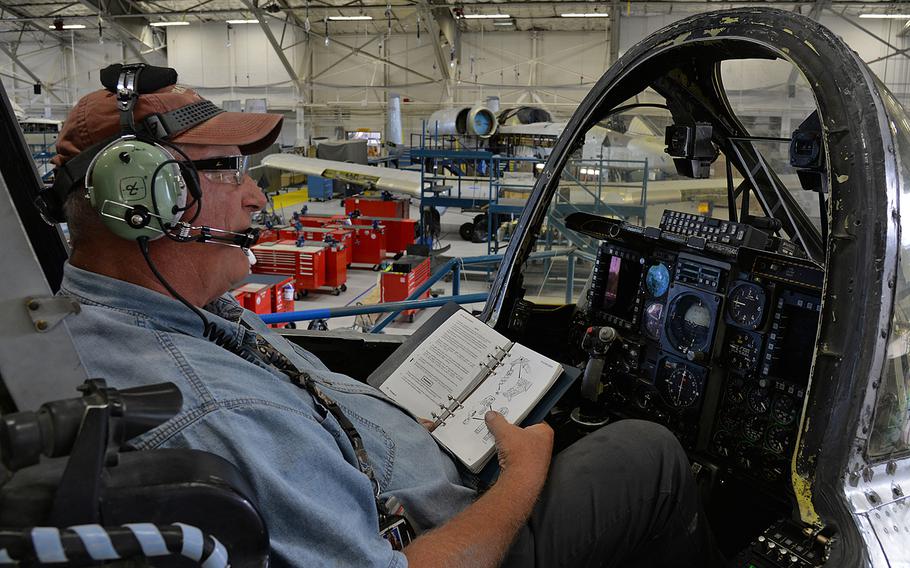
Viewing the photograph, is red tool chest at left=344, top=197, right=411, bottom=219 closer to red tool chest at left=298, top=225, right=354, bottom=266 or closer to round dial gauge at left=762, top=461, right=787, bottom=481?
red tool chest at left=298, top=225, right=354, bottom=266

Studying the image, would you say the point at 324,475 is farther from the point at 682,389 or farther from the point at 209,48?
the point at 209,48

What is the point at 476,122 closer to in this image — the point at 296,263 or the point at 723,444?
the point at 296,263

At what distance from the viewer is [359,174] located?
1066cm

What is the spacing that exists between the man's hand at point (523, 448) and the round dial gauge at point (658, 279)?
89 centimetres

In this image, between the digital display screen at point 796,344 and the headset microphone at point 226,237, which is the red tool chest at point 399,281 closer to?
the digital display screen at point 796,344

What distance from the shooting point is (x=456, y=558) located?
3.73 ft

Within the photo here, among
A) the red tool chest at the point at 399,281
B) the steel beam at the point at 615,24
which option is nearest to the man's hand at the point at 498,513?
the red tool chest at the point at 399,281

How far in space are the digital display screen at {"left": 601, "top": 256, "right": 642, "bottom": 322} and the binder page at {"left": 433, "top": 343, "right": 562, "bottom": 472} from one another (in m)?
0.80

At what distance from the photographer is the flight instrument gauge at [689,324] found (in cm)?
204

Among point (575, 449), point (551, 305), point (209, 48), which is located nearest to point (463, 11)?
point (209, 48)

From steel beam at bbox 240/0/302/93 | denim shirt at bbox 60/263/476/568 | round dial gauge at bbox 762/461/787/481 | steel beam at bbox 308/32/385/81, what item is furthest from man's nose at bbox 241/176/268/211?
steel beam at bbox 308/32/385/81

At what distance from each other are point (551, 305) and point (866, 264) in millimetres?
1508

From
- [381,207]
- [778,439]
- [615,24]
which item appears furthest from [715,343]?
[615,24]

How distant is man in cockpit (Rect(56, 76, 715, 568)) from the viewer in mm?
961
